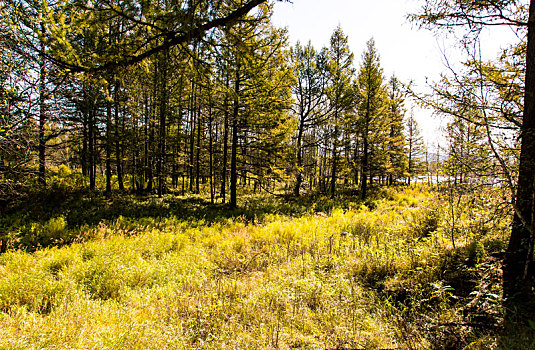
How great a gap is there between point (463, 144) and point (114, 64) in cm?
673

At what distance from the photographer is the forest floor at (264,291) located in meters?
2.77

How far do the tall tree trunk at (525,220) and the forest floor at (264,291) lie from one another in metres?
0.19

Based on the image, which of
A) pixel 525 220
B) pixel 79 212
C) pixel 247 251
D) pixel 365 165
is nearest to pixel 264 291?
pixel 247 251

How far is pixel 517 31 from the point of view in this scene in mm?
4289

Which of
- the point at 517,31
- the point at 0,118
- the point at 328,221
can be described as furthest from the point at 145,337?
the point at 517,31

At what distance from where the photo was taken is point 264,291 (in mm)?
3865

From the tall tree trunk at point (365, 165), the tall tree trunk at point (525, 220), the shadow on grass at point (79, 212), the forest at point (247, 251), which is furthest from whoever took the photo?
the tall tree trunk at point (365, 165)

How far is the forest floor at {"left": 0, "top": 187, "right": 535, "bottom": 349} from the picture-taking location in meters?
2.77

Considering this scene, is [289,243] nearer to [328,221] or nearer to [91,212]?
[328,221]

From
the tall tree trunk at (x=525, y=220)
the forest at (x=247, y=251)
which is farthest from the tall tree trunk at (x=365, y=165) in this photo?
the tall tree trunk at (x=525, y=220)

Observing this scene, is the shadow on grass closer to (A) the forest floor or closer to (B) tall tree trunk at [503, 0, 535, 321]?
(A) the forest floor

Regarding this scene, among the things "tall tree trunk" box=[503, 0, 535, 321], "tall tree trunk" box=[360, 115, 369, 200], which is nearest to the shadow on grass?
"tall tree trunk" box=[360, 115, 369, 200]

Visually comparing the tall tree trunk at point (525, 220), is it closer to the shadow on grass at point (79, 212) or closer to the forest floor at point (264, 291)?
the forest floor at point (264, 291)

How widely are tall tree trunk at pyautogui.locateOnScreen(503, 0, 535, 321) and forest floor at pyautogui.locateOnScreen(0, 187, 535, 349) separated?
194 millimetres
